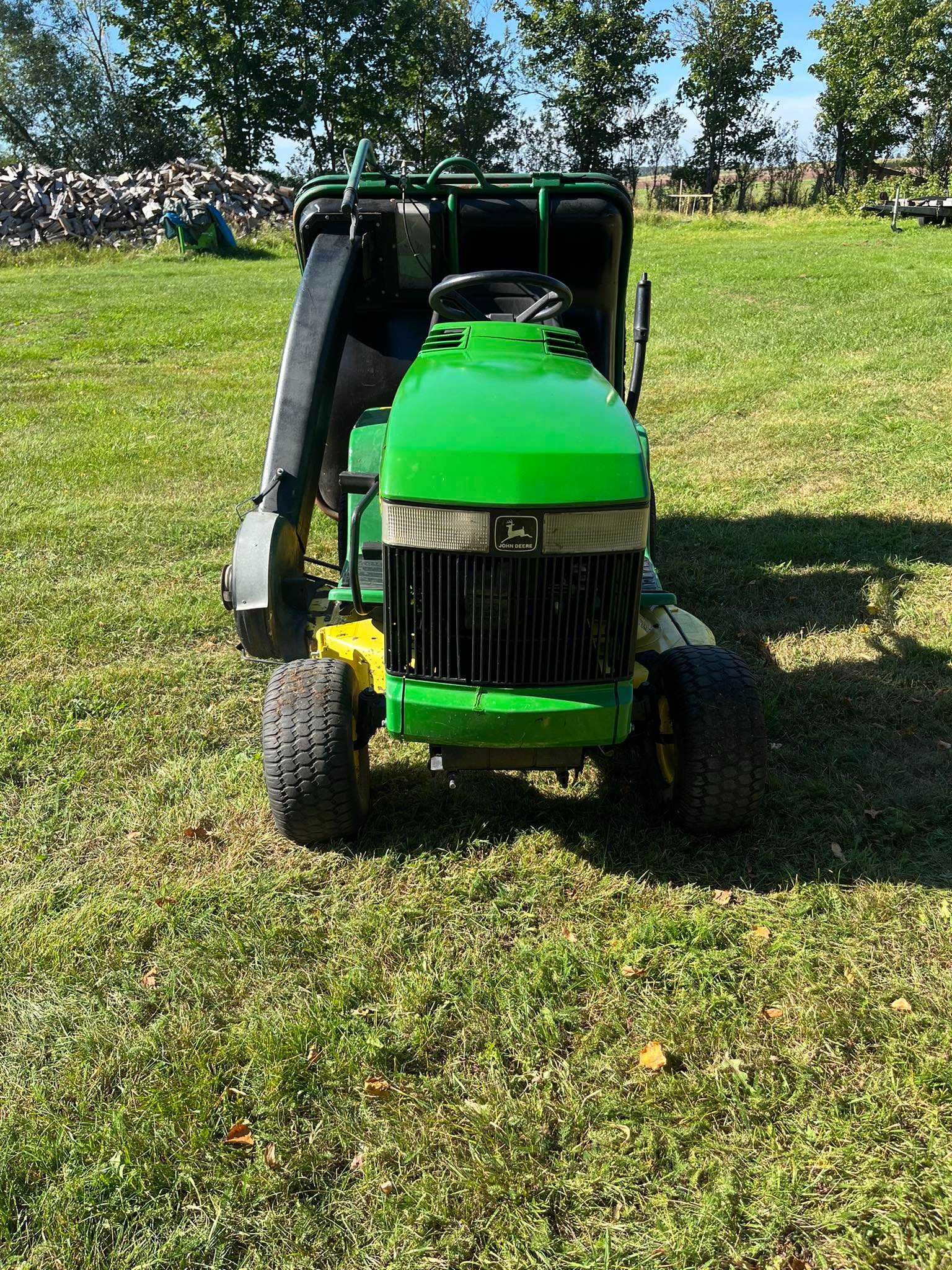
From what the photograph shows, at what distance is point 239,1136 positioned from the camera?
2344 millimetres

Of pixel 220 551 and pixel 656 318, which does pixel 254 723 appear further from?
pixel 656 318

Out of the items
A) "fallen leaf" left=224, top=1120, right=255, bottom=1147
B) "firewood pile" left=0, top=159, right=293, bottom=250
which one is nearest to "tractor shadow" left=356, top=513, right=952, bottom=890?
"fallen leaf" left=224, top=1120, right=255, bottom=1147

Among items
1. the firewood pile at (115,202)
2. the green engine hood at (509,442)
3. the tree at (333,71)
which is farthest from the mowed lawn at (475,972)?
the tree at (333,71)

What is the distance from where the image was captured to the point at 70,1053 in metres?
2.57

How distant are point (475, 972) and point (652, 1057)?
0.54 meters

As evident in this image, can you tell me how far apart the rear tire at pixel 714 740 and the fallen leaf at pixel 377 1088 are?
125 centimetres

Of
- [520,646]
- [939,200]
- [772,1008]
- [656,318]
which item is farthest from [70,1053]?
[939,200]

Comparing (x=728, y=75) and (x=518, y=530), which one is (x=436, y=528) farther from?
(x=728, y=75)

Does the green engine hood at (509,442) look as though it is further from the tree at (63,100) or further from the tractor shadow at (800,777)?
the tree at (63,100)

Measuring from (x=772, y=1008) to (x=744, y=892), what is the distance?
474mm

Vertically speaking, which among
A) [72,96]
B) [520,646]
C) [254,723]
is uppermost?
[72,96]

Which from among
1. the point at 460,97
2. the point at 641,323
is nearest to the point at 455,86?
the point at 460,97

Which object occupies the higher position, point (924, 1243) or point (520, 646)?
point (520, 646)

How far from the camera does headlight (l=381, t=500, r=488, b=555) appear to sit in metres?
2.65
